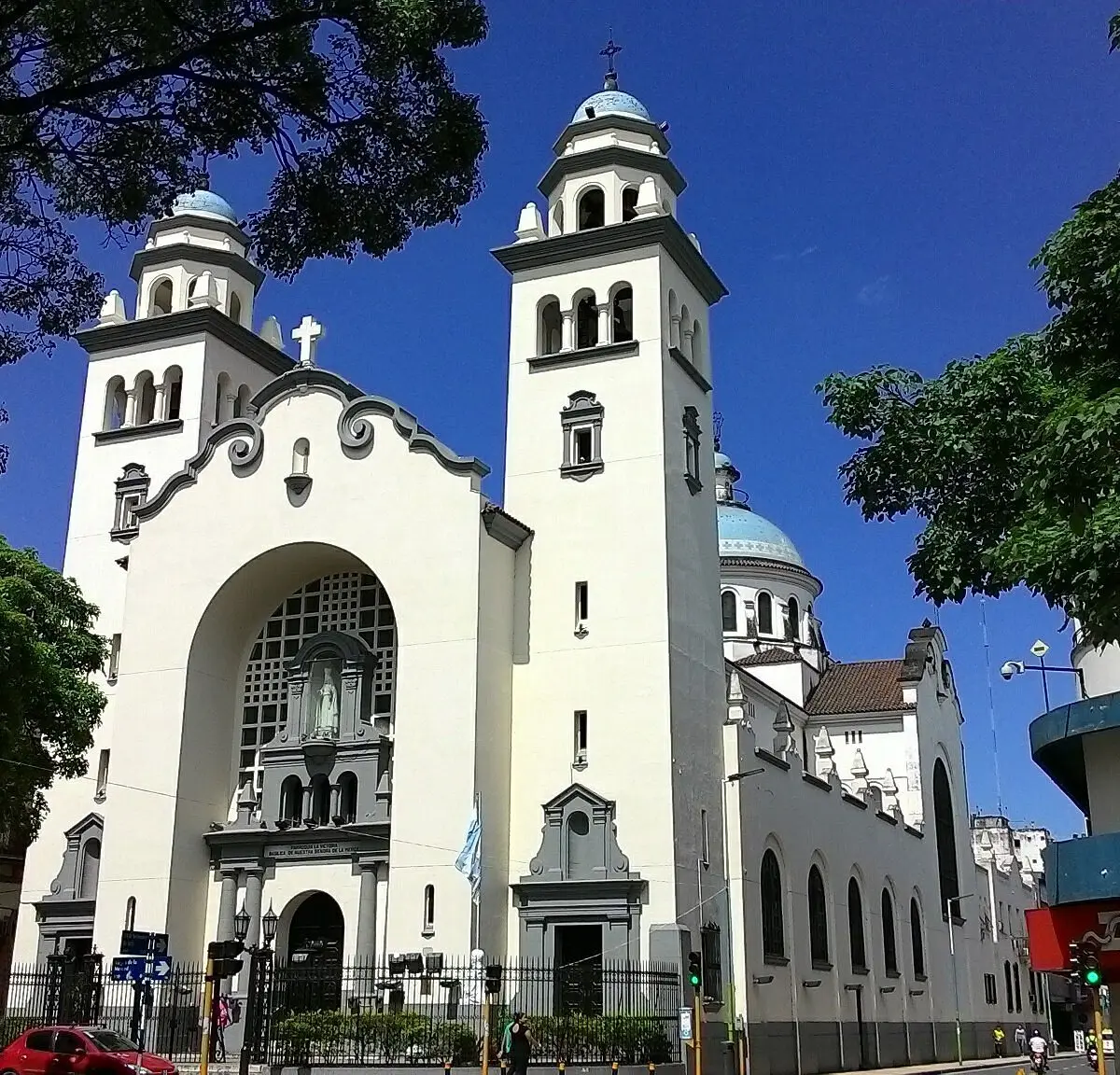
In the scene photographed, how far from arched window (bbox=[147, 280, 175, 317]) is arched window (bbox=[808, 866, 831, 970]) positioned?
24859 millimetres

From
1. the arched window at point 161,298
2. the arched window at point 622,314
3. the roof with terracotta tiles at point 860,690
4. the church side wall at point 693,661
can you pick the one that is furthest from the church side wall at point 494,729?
the roof with terracotta tiles at point 860,690

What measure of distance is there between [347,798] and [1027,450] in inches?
822

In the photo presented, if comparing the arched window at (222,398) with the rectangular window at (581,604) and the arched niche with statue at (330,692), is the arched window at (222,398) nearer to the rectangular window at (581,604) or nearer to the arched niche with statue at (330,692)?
the arched niche with statue at (330,692)

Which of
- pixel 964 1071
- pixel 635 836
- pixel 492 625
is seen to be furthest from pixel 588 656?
pixel 964 1071

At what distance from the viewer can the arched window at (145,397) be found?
40.5 metres

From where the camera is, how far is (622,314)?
119 feet

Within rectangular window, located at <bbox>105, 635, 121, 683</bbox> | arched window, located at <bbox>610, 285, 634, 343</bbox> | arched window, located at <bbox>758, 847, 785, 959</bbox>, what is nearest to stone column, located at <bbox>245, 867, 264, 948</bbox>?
rectangular window, located at <bbox>105, 635, 121, 683</bbox>

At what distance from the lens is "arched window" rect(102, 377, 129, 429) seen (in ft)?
134

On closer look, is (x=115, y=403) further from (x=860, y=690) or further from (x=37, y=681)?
(x=860, y=690)

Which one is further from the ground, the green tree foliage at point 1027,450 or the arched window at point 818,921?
the green tree foliage at point 1027,450

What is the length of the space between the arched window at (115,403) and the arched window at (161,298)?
238 cm

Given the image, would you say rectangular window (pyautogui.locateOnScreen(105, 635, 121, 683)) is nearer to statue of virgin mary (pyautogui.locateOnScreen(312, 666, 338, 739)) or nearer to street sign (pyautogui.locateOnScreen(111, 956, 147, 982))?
statue of virgin mary (pyautogui.locateOnScreen(312, 666, 338, 739))

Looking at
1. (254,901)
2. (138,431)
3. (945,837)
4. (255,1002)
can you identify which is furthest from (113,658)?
(945,837)

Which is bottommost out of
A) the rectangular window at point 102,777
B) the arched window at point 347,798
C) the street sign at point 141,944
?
the street sign at point 141,944
